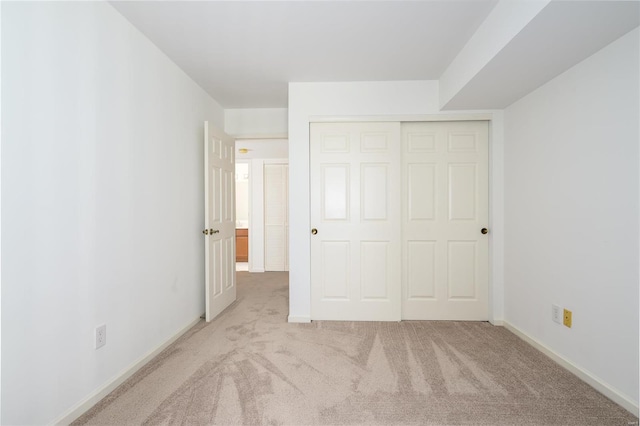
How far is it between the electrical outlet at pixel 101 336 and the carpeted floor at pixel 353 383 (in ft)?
1.08

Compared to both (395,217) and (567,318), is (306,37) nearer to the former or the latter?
(395,217)

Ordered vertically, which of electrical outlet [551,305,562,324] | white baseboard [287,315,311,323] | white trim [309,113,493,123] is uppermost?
white trim [309,113,493,123]

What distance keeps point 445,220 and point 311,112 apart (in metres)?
1.76

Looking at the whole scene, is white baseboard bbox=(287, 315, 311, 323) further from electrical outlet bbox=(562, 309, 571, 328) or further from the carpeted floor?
electrical outlet bbox=(562, 309, 571, 328)

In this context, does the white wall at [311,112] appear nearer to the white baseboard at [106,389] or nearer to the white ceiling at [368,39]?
the white ceiling at [368,39]

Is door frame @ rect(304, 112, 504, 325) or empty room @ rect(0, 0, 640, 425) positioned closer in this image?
empty room @ rect(0, 0, 640, 425)

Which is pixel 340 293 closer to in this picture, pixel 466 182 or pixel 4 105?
pixel 466 182

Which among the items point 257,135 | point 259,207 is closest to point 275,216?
point 259,207

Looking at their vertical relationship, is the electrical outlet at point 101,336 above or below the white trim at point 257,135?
below

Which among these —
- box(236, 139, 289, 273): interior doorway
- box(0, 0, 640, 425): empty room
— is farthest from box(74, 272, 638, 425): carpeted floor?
box(236, 139, 289, 273): interior doorway

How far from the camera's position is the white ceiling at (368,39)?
1.74m

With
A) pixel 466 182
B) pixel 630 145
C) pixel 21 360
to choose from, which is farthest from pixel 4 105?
pixel 466 182

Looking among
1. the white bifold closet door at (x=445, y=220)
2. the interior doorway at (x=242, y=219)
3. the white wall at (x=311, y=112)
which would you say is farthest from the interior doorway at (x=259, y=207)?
the white bifold closet door at (x=445, y=220)

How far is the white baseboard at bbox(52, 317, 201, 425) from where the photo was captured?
1.62m
